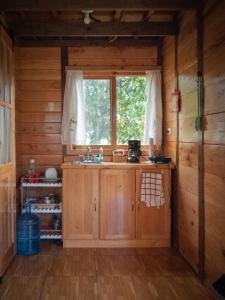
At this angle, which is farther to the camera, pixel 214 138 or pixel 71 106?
pixel 71 106

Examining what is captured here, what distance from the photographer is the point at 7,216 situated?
11.0 ft

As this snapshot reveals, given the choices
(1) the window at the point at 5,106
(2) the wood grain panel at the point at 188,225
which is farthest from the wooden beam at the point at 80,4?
(2) the wood grain panel at the point at 188,225

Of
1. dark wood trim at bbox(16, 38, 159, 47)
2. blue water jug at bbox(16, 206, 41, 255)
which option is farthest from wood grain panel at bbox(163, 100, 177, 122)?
blue water jug at bbox(16, 206, 41, 255)

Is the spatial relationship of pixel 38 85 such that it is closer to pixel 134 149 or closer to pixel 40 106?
pixel 40 106

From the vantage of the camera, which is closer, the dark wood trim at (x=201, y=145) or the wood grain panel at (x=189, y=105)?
the dark wood trim at (x=201, y=145)

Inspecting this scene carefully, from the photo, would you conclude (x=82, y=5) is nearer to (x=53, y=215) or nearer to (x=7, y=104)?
(x=7, y=104)

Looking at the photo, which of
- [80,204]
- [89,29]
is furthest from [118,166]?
[89,29]

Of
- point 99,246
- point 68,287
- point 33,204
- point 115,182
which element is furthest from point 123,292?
point 33,204

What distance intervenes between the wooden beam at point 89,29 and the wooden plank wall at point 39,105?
0.51m

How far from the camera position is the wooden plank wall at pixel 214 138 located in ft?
8.23

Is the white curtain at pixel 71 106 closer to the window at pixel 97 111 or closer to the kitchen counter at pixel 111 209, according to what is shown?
the window at pixel 97 111

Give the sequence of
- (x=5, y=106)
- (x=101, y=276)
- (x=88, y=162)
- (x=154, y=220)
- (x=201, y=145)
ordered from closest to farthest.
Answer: (x=201, y=145)
(x=101, y=276)
(x=5, y=106)
(x=154, y=220)
(x=88, y=162)

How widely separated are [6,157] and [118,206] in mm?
1387

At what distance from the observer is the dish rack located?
4.04 metres
